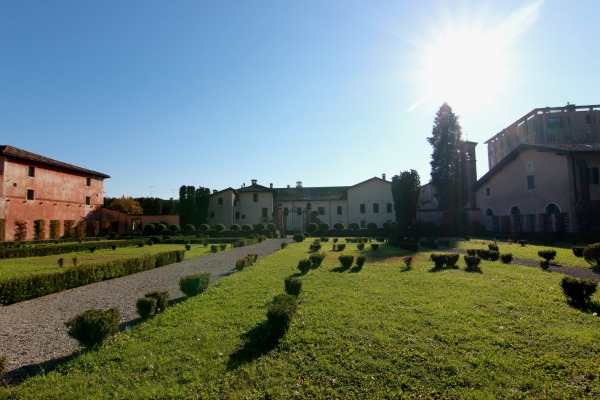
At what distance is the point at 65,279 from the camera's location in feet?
36.2

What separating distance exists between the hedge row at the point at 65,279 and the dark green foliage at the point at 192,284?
4735 millimetres

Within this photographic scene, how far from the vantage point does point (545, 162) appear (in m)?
28.9

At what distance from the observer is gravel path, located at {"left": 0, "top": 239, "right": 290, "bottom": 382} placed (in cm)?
565

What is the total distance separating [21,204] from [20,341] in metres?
32.5

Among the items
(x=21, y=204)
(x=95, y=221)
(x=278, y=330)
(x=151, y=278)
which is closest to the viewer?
(x=278, y=330)

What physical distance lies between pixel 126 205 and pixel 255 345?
56.8 metres

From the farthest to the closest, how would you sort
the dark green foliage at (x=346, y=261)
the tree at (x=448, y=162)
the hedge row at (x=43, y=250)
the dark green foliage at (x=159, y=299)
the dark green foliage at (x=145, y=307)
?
the tree at (x=448, y=162), the hedge row at (x=43, y=250), the dark green foliage at (x=346, y=261), the dark green foliage at (x=159, y=299), the dark green foliage at (x=145, y=307)

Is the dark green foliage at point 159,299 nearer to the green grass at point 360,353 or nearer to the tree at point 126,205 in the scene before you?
the green grass at point 360,353

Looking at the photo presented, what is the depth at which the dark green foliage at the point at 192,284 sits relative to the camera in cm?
920

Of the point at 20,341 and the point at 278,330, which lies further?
the point at 20,341

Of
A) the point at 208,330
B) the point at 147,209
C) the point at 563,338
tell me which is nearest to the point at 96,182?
the point at 147,209

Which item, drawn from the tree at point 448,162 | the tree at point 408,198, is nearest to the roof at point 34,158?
the tree at point 408,198

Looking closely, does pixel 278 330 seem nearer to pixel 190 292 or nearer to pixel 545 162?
pixel 190 292

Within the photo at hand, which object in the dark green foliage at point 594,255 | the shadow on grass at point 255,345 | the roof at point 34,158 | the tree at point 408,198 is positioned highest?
the roof at point 34,158
